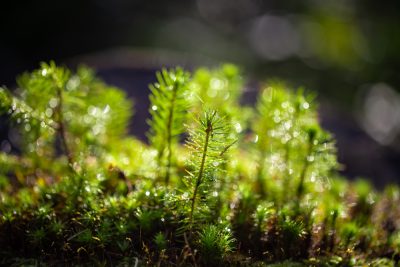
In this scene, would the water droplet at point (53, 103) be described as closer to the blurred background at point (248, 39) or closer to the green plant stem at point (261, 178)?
the green plant stem at point (261, 178)

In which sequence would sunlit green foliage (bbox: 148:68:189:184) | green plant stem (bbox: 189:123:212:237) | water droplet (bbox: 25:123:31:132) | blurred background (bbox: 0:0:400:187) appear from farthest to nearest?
1. blurred background (bbox: 0:0:400:187)
2. water droplet (bbox: 25:123:31:132)
3. sunlit green foliage (bbox: 148:68:189:184)
4. green plant stem (bbox: 189:123:212:237)

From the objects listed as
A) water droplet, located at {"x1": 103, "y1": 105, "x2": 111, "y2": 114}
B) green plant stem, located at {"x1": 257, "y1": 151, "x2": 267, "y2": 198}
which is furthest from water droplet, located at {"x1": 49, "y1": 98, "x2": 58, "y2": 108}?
green plant stem, located at {"x1": 257, "y1": 151, "x2": 267, "y2": 198}

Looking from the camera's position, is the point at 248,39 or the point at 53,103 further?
the point at 248,39

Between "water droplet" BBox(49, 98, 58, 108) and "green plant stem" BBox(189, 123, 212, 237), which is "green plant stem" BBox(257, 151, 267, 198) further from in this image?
"water droplet" BBox(49, 98, 58, 108)

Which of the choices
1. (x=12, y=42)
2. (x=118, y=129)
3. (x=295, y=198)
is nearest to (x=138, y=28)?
(x=12, y=42)

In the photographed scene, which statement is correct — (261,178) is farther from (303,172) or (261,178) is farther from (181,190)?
(181,190)

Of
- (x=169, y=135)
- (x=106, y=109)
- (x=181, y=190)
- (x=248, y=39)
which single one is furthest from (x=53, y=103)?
(x=248, y=39)
